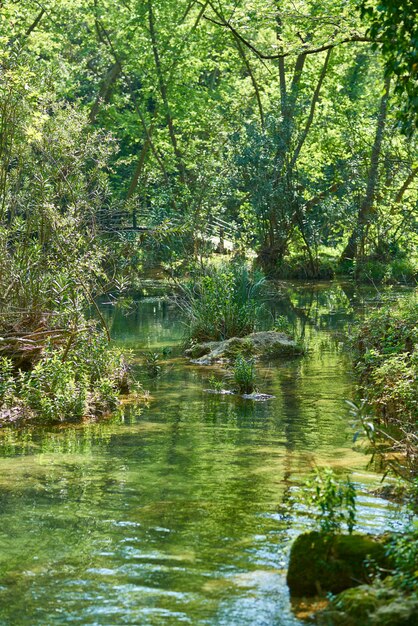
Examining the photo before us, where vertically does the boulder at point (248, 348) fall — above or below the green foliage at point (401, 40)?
below

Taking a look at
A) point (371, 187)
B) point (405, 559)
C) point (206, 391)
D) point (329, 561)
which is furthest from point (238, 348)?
point (371, 187)

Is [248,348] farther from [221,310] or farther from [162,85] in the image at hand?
[162,85]

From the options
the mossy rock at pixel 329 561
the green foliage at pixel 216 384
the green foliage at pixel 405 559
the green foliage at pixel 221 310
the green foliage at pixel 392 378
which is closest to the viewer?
the green foliage at pixel 405 559

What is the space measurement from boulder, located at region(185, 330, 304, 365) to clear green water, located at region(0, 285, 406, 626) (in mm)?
2271

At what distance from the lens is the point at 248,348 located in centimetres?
1648

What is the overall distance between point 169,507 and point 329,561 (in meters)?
2.42

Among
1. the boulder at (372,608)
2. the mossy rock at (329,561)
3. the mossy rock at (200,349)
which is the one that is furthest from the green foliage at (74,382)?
the boulder at (372,608)

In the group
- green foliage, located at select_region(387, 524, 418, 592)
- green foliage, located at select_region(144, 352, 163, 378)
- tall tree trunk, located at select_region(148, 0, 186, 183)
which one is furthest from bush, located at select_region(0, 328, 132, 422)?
tall tree trunk, located at select_region(148, 0, 186, 183)

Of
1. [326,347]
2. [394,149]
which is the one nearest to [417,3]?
[326,347]

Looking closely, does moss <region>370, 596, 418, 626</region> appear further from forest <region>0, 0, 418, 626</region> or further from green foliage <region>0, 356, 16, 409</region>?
green foliage <region>0, 356, 16, 409</region>

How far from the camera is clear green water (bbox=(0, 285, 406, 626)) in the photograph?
584cm

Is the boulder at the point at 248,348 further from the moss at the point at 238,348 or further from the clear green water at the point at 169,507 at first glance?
the clear green water at the point at 169,507

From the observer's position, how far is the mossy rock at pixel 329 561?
5609 mm

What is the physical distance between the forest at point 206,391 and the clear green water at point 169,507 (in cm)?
3
